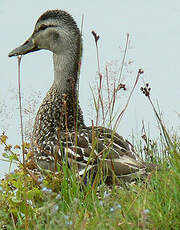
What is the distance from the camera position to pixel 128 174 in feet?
12.0

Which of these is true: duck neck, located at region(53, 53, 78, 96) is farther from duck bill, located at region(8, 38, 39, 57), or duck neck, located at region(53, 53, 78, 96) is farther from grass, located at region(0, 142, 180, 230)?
grass, located at region(0, 142, 180, 230)

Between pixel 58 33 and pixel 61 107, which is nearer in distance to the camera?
pixel 61 107

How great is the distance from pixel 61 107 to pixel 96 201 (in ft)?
6.82

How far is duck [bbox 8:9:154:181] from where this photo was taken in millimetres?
4004

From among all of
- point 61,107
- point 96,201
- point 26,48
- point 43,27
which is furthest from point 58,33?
point 96,201

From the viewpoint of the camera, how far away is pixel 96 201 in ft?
9.52

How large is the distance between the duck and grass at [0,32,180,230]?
423mm

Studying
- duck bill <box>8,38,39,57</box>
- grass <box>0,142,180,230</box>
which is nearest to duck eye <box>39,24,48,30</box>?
duck bill <box>8,38,39,57</box>

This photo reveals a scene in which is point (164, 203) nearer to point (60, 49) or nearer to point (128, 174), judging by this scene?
point (128, 174)

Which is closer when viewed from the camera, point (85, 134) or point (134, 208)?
point (134, 208)

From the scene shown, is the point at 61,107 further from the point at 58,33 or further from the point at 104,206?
the point at 104,206

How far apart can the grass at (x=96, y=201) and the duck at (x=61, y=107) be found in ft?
1.39

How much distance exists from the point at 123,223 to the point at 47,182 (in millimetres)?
1261

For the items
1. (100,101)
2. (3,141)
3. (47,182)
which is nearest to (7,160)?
(3,141)
